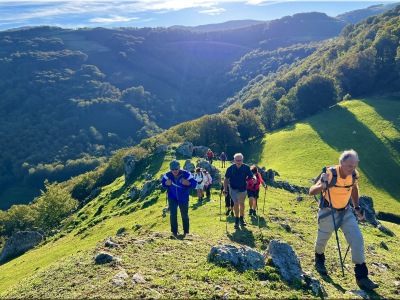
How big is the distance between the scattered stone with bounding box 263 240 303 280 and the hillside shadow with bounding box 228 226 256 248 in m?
2.46

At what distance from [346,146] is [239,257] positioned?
218ft

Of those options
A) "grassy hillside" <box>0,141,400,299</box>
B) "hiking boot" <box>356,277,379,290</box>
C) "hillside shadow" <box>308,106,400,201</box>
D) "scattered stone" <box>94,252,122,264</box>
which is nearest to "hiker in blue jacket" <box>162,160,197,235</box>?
"grassy hillside" <box>0,141,400,299</box>

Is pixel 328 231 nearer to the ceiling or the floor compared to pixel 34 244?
nearer to the ceiling

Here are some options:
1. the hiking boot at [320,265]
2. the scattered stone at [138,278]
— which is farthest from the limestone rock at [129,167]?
the hiking boot at [320,265]

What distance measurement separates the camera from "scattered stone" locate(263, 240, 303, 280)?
7371mm

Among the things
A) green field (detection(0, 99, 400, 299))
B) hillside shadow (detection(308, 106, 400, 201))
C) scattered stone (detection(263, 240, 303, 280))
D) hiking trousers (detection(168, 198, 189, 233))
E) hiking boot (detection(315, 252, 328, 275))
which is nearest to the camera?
green field (detection(0, 99, 400, 299))

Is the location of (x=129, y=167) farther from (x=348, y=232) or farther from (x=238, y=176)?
(x=348, y=232)

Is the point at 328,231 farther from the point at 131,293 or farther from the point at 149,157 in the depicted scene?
the point at 149,157

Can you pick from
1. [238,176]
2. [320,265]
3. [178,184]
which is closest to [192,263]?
[178,184]

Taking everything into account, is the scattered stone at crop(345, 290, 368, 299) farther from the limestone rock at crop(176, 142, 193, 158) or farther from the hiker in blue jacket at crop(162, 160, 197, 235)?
the limestone rock at crop(176, 142, 193, 158)

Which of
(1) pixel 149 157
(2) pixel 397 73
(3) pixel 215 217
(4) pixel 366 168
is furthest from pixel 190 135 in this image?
(2) pixel 397 73

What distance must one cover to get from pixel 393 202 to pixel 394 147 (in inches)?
810

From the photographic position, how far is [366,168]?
51.9 m

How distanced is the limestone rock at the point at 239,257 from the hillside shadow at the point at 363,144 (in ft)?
167
